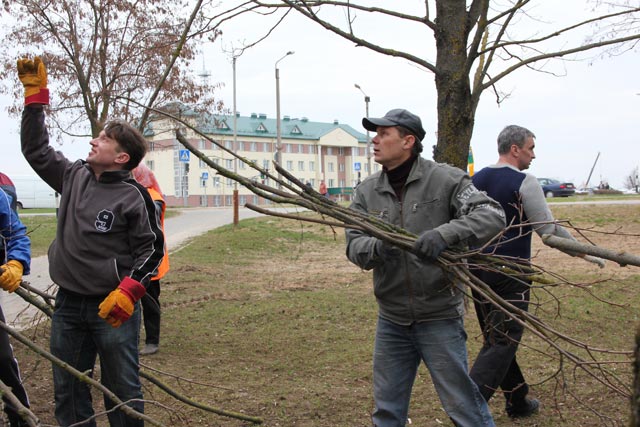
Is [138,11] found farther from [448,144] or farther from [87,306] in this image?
[87,306]

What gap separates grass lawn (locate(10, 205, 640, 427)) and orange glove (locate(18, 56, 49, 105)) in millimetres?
1650

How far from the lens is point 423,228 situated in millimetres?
3221

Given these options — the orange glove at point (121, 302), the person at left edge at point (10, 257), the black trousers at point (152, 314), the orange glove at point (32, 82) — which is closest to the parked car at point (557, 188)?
the black trousers at point (152, 314)

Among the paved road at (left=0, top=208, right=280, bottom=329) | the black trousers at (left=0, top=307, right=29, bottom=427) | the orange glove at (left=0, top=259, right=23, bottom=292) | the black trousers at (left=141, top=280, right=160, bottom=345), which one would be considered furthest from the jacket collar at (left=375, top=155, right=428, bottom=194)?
the black trousers at (left=141, top=280, right=160, bottom=345)

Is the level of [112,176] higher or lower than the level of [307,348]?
higher

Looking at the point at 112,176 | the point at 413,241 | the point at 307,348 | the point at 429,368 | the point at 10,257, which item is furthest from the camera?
the point at 307,348

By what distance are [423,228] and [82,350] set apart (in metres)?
1.83

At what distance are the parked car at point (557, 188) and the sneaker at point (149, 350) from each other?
137 feet

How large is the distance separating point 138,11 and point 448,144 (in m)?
9.04

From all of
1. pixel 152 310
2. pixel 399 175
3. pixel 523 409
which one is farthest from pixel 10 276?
pixel 523 409

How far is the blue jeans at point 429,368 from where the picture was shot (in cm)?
310

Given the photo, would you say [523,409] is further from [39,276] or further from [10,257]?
[39,276]

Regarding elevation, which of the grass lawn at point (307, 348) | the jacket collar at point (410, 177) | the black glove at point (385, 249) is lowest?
the grass lawn at point (307, 348)

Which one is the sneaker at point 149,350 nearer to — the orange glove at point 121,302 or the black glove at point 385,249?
the orange glove at point 121,302
